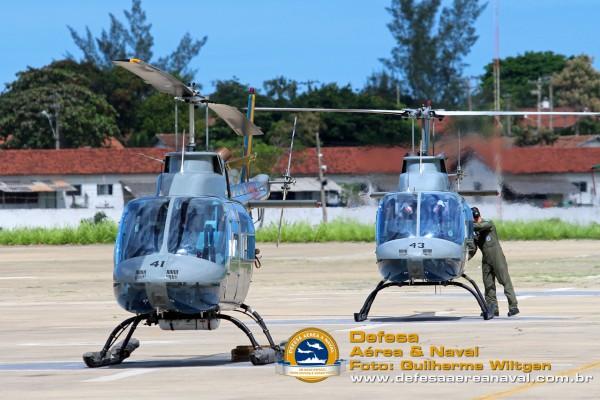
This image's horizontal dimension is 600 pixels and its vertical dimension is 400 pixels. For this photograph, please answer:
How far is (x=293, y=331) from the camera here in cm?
2333

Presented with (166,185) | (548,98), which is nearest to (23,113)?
A: (548,98)

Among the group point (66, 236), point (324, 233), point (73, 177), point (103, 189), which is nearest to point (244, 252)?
point (324, 233)

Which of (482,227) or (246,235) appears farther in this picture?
(482,227)

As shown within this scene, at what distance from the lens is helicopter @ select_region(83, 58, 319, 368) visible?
1781 cm

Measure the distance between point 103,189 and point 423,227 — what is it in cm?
9416

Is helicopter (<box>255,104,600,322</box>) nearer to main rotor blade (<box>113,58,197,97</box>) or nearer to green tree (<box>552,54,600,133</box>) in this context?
main rotor blade (<box>113,58,197,97</box>)

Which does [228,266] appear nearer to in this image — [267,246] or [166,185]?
[166,185]

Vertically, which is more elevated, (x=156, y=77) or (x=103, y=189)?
(x=103, y=189)

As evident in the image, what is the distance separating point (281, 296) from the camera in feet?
113

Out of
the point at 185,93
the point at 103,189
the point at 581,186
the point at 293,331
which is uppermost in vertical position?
the point at 103,189

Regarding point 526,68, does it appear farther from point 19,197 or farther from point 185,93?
point 185,93

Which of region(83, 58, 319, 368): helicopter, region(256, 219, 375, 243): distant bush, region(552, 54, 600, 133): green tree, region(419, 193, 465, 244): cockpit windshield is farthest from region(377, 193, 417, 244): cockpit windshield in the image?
region(552, 54, 600, 133): green tree

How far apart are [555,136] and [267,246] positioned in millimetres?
60608

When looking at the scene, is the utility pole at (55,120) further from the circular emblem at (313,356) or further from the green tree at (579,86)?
the circular emblem at (313,356)
